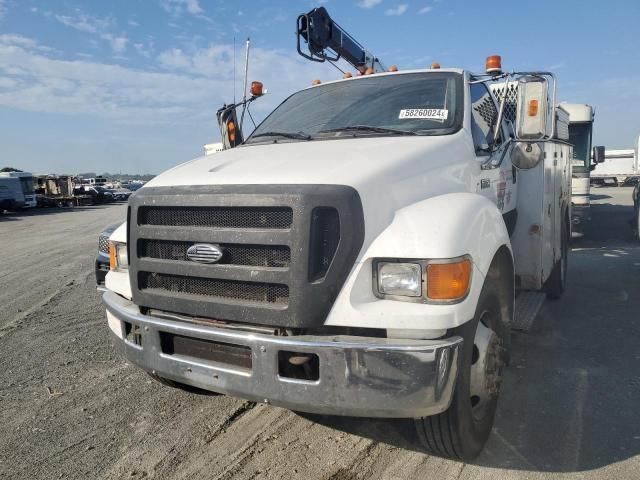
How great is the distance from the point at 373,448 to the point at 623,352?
8.89 ft

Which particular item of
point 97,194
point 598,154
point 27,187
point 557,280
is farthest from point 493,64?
point 97,194

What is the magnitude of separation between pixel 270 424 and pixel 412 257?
166 cm

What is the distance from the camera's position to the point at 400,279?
2.30 metres

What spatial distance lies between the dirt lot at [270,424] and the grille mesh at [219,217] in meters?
1.35

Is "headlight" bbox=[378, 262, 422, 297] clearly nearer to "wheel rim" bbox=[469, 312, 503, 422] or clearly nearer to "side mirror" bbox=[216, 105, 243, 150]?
"wheel rim" bbox=[469, 312, 503, 422]

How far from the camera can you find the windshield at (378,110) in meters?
3.32

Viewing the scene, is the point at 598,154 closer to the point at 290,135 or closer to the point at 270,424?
the point at 290,135

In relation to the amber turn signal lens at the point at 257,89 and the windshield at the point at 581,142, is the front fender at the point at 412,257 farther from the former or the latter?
the windshield at the point at 581,142

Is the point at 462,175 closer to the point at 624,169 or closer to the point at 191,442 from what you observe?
the point at 191,442

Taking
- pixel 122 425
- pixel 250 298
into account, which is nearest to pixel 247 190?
pixel 250 298

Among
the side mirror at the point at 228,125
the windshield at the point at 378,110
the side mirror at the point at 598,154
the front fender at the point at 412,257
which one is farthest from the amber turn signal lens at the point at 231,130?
the side mirror at the point at 598,154

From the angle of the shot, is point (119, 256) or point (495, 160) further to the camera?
Answer: point (495, 160)

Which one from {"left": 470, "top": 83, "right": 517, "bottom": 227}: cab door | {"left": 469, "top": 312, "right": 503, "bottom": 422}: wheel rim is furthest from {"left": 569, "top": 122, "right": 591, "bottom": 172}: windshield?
{"left": 469, "top": 312, "right": 503, "bottom": 422}: wheel rim

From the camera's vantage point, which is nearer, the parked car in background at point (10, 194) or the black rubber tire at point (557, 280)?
the black rubber tire at point (557, 280)
